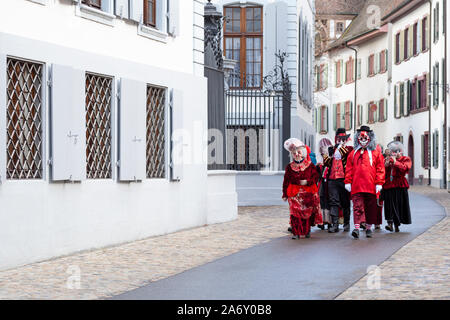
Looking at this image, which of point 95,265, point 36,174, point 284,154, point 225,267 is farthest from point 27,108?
point 284,154

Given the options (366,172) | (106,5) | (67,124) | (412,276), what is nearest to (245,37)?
(366,172)

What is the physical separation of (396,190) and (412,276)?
715 centimetres

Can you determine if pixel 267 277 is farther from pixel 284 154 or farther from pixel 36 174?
pixel 284 154

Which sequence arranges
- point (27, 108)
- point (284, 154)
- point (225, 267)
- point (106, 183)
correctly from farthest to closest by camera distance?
point (284, 154)
point (106, 183)
point (27, 108)
point (225, 267)

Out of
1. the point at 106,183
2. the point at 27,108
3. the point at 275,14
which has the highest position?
the point at 275,14

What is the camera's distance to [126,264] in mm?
Answer: 11844

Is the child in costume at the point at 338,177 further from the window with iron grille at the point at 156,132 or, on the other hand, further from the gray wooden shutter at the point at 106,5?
the gray wooden shutter at the point at 106,5

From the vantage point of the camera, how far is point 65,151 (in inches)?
512

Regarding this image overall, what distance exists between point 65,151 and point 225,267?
300 centimetres

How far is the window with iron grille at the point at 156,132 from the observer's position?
16406mm

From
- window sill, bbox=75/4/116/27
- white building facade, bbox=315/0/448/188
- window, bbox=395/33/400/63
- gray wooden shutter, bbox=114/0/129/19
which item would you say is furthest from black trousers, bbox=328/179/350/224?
window, bbox=395/33/400/63

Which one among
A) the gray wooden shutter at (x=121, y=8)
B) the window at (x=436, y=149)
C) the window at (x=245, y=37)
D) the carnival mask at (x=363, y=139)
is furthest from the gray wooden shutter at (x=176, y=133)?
the window at (x=436, y=149)

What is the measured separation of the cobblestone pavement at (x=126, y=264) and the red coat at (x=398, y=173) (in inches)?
80.1

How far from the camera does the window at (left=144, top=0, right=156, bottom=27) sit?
1628 cm
